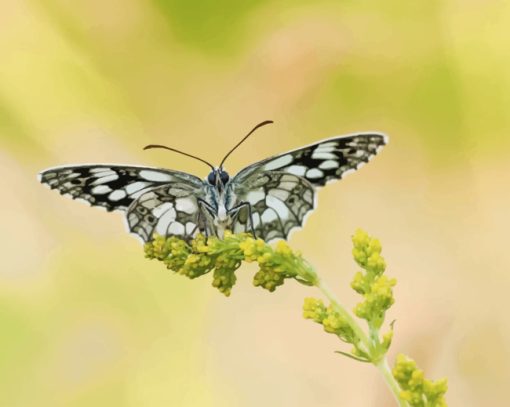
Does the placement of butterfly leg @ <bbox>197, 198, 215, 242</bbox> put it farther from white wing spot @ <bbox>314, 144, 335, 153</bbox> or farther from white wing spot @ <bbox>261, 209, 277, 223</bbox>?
white wing spot @ <bbox>314, 144, 335, 153</bbox>

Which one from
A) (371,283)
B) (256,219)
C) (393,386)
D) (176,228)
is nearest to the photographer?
(393,386)

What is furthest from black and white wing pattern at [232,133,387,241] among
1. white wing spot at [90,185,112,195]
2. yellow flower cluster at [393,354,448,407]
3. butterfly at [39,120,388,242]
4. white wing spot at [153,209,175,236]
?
yellow flower cluster at [393,354,448,407]

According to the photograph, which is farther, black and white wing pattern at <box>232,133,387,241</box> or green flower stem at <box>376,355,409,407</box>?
black and white wing pattern at <box>232,133,387,241</box>

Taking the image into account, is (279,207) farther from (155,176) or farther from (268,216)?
(155,176)

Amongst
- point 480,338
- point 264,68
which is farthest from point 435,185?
point 264,68

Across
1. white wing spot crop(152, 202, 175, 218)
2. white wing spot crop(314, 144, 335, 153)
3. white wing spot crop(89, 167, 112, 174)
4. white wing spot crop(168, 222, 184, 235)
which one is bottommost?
white wing spot crop(168, 222, 184, 235)

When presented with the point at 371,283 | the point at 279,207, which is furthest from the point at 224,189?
the point at 371,283
